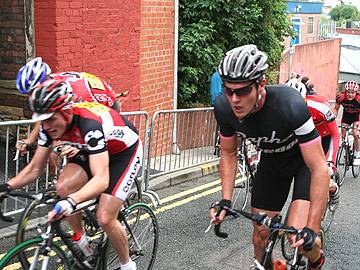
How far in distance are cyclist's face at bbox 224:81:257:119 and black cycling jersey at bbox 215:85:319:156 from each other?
0.27 m

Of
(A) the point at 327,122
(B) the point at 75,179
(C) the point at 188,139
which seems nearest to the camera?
(B) the point at 75,179

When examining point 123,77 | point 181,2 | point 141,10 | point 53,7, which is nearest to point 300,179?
point 53,7

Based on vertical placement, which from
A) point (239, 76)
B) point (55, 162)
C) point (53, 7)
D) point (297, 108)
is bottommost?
point (55, 162)

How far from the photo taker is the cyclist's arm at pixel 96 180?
136 inches

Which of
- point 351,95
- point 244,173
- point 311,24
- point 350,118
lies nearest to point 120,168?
point 244,173

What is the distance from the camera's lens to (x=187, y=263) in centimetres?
519

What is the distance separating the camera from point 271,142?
379 centimetres

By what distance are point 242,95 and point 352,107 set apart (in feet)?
23.3

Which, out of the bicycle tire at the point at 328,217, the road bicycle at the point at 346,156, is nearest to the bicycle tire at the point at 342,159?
the road bicycle at the point at 346,156

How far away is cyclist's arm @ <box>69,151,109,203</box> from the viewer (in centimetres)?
347

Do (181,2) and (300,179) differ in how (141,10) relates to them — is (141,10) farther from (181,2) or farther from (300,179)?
(300,179)

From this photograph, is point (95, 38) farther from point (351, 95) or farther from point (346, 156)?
point (346, 156)

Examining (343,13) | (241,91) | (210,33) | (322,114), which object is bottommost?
(322,114)

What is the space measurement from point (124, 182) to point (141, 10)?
6081 mm
